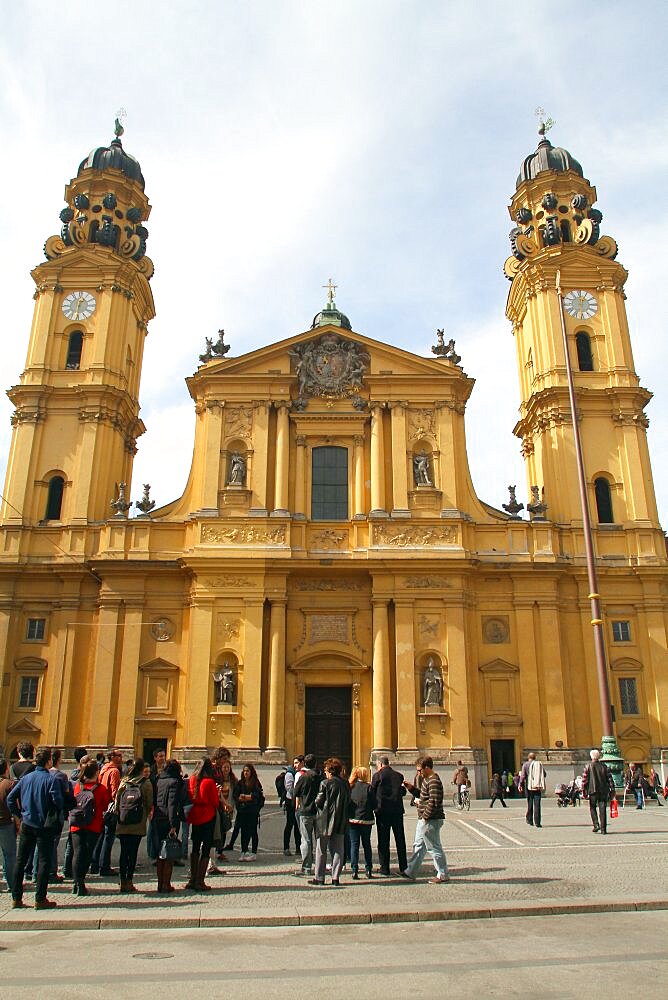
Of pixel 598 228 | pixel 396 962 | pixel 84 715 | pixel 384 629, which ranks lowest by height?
pixel 396 962

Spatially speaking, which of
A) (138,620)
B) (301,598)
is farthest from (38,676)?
(301,598)

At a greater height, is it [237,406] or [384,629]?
[237,406]

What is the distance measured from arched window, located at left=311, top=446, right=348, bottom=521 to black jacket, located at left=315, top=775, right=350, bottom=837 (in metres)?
19.6

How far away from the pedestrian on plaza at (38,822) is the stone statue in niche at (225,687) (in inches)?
696

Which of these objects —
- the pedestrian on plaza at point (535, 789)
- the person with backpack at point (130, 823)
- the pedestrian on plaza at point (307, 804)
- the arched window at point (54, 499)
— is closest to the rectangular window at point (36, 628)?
the arched window at point (54, 499)

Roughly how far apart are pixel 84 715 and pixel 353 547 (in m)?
11.0

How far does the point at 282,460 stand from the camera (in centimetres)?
3002

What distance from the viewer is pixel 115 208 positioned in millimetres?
37031

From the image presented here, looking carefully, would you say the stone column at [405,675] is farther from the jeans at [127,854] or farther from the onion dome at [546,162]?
the onion dome at [546,162]

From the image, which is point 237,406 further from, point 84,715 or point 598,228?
point 598,228

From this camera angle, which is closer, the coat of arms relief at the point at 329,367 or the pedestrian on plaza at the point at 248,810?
the pedestrian on plaza at the point at 248,810

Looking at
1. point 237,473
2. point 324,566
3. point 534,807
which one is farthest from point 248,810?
point 237,473

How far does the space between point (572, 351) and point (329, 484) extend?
39.7 feet

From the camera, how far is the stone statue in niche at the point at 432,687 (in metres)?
27.2
